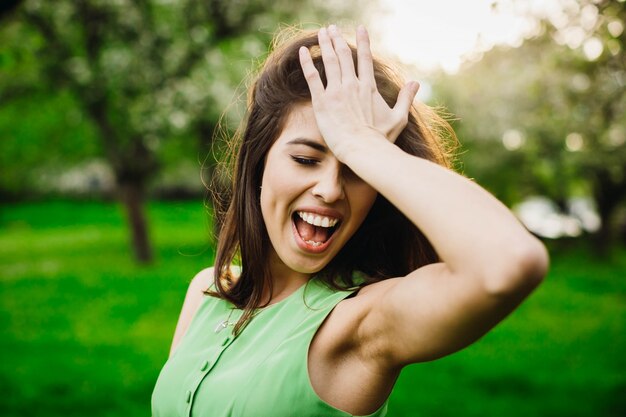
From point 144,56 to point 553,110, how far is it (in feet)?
24.3

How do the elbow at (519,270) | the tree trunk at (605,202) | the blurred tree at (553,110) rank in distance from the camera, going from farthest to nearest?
the tree trunk at (605,202) → the blurred tree at (553,110) → the elbow at (519,270)

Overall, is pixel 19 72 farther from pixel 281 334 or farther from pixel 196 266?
pixel 281 334

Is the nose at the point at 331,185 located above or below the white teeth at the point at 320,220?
above

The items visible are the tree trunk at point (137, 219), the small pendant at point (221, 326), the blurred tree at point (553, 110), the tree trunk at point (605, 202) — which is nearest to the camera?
the small pendant at point (221, 326)

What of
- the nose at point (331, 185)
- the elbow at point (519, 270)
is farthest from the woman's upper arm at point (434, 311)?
the nose at point (331, 185)

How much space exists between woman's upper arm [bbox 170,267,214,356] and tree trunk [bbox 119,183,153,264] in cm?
1191

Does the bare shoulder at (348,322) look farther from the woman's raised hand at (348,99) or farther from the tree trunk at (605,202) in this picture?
the tree trunk at (605,202)

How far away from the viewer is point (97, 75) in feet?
39.1

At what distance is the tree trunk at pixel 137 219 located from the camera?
1396 centimetres

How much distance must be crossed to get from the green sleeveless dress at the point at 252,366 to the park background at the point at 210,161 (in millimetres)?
901

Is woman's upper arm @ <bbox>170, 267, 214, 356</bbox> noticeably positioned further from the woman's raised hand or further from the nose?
the woman's raised hand

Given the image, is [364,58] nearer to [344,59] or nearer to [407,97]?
[344,59]

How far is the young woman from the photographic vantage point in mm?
1397

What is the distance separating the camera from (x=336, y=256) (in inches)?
82.9
